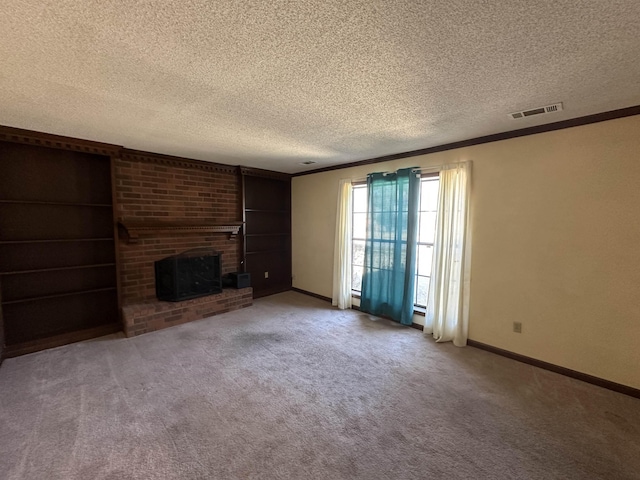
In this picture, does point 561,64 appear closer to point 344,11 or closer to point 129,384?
point 344,11

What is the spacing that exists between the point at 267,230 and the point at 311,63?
3.94 meters

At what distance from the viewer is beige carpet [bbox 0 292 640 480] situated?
62.3 inches

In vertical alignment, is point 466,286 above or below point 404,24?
below

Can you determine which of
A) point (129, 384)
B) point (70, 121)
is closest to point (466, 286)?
point (129, 384)

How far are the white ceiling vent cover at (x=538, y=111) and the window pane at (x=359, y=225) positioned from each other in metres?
2.32

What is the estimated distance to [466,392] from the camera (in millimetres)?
2260

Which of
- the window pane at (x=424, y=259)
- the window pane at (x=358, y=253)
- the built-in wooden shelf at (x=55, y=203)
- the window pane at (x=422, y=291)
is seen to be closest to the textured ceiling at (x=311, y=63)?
the built-in wooden shelf at (x=55, y=203)

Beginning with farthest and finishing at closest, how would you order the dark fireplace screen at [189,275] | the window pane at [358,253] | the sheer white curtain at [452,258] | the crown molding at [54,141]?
the window pane at [358,253]
the dark fireplace screen at [189,275]
the sheer white curtain at [452,258]
the crown molding at [54,141]

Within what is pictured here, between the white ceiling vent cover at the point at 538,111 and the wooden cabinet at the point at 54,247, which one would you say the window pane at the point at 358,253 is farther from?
the wooden cabinet at the point at 54,247

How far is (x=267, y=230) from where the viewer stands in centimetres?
525

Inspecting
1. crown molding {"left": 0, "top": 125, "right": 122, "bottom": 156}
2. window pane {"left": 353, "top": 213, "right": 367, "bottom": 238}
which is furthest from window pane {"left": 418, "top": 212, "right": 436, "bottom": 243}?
crown molding {"left": 0, "top": 125, "right": 122, "bottom": 156}

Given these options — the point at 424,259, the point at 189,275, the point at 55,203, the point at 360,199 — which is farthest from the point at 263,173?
the point at 424,259

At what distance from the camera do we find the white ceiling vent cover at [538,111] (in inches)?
83.4

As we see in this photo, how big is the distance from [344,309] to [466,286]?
193 cm
